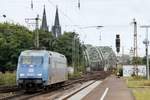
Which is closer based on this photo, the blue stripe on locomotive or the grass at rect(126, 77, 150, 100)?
the grass at rect(126, 77, 150, 100)

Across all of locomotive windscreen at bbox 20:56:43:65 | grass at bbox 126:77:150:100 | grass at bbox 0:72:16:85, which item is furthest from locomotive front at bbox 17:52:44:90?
grass at bbox 0:72:16:85

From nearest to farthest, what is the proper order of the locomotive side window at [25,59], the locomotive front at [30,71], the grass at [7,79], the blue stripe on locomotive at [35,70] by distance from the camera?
1. the locomotive front at [30,71]
2. the blue stripe on locomotive at [35,70]
3. the locomotive side window at [25,59]
4. the grass at [7,79]

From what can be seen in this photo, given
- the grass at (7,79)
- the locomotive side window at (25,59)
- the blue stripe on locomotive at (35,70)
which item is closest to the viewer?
the blue stripe on locomotive at (35,70)

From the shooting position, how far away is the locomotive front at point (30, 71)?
136ft

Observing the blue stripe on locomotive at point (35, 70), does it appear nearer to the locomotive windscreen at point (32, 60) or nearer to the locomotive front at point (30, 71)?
the locomotive front at point (30, 71)

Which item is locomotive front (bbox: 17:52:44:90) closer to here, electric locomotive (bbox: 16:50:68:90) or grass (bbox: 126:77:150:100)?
electric locomotive (bbox: 16:50:68:90)

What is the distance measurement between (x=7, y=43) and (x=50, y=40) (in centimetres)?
1931

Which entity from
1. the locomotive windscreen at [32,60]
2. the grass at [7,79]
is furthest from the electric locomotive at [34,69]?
the grass at [7,79]

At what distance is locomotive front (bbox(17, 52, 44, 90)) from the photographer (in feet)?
136

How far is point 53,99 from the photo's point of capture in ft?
106

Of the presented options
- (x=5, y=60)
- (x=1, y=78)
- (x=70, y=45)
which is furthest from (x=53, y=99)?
(x=70, y=45)

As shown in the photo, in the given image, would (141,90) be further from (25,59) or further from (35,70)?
(25,59)

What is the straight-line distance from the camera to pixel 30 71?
138 ft

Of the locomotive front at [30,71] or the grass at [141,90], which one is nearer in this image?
the grass at [141,90]
